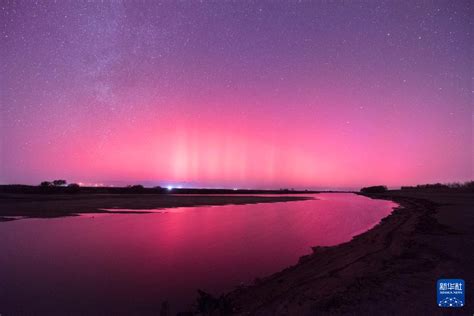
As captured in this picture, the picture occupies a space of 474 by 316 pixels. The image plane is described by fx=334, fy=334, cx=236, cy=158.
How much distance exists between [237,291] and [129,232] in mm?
12597

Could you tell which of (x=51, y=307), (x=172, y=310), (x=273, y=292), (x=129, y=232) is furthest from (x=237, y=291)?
(x=129, y=232)

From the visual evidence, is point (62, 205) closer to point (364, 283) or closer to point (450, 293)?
point (364, 283)

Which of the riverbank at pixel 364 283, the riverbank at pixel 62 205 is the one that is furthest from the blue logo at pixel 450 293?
the riverbank at pixel 62 205

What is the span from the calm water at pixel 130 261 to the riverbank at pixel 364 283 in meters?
1.44

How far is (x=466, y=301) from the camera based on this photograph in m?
6.66

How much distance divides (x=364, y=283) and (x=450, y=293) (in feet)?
6.32

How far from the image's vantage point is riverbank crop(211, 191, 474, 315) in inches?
266

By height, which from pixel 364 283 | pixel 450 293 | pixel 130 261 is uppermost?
pixel 450 293

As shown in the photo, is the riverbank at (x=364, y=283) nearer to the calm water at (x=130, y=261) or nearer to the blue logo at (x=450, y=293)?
the blue logo at (x=450, y=293)


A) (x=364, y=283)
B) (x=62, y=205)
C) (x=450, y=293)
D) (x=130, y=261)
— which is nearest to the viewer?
(x=450, y=293)

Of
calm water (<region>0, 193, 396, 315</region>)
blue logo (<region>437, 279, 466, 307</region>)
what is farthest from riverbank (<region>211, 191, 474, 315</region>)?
calm water (<region>0, 193, 396, 315</region>)

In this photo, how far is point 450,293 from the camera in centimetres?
672

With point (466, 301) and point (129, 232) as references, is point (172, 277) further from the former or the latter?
point (129, 232)

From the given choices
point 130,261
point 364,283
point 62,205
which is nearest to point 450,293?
point 364,283
